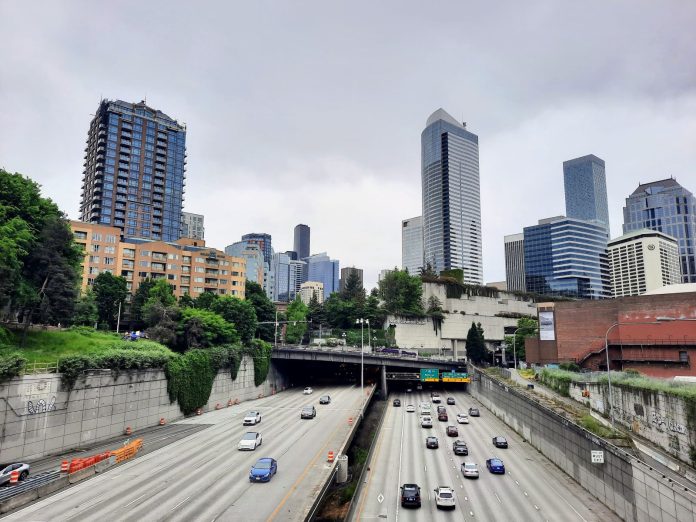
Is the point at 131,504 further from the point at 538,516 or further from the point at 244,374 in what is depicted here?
the point at 244,374

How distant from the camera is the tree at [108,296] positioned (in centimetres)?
10156

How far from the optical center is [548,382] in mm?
70188

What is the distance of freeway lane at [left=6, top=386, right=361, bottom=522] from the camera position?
2931cm

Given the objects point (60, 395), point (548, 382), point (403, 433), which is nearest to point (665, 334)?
point (548, 382)

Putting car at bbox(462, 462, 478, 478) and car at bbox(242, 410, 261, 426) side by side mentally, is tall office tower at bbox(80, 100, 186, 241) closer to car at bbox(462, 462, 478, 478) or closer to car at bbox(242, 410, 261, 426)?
car at bbox(242, 410, 261, 426)

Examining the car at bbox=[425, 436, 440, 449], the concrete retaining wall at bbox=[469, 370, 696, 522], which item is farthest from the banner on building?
the car at bbox=[425, 436, 440, 449]

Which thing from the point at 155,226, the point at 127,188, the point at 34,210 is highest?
the point at 127,188

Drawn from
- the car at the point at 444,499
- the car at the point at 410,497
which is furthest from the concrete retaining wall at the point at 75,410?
the car at the point at 444,499

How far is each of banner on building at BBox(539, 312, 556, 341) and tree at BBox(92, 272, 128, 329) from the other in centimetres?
8304

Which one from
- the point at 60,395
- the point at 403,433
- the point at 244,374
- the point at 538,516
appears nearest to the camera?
the point at 538,516

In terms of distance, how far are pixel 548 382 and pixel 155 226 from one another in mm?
149379

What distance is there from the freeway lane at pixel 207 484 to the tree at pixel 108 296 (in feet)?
187

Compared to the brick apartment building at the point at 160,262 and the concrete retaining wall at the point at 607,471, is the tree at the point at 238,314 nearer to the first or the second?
the brick apartment building at the point at 160,262

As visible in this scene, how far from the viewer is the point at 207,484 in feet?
116
